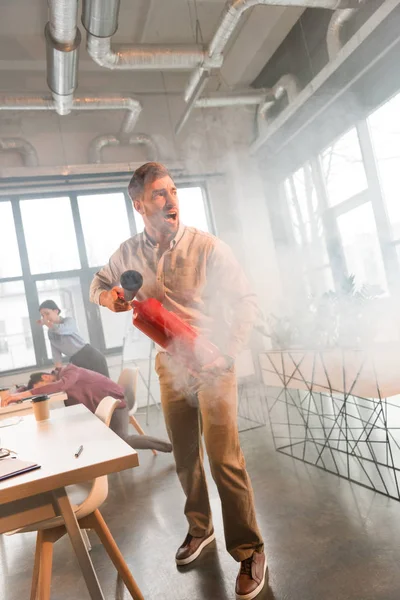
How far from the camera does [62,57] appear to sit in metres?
2.73

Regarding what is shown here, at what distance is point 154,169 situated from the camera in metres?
1.22

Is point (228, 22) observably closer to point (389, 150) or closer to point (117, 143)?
point (117, 143)

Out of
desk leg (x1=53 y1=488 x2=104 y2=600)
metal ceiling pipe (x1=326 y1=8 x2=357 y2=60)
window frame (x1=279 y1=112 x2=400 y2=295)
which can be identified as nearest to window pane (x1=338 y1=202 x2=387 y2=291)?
window frame (x1=279 y1=112 x2=400 y2=295)

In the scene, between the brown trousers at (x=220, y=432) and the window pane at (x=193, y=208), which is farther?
the window pane at (x=193, y=208)

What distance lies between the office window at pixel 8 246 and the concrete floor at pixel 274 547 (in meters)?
1.45

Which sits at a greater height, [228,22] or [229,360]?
[228,22]

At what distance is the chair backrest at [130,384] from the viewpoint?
9.45ft

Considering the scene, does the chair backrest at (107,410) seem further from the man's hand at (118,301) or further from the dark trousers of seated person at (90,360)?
the dark trousers of seated person at (90,360)

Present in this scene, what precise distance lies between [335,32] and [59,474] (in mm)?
3521

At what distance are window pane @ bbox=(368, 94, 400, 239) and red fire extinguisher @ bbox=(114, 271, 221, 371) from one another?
2839 millimetres

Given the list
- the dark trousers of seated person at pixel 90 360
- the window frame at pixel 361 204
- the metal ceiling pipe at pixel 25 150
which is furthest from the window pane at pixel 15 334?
the window frame at pixel 361 204

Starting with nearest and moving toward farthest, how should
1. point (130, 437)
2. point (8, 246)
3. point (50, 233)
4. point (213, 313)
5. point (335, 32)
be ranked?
point (213, 313) → point (50, 233) → point (130, 437) → point (335, 32) → point (8, 246)

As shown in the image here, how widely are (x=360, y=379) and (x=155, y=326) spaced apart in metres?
1.21

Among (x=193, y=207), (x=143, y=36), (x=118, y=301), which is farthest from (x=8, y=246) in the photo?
(x=118, y=301)
